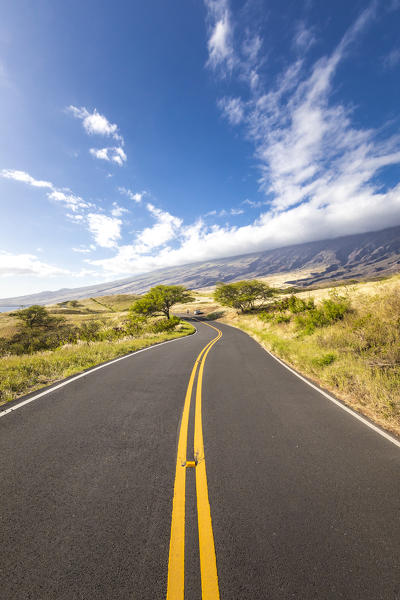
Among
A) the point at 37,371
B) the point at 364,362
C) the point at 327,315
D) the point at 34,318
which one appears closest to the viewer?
the point at 364,362

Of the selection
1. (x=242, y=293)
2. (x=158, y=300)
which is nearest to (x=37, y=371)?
(x=158, y=300)

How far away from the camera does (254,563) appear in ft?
6.82

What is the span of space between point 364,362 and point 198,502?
6138 millimetres

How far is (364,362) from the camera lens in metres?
6.52

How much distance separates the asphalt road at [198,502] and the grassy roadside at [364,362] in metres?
0.83

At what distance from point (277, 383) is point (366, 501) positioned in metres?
4.17

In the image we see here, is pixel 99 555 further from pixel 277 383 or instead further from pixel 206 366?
pixel 206 366

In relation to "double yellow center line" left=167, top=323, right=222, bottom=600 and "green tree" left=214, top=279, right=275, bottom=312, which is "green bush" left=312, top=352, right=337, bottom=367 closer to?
"double yellow center line" left=167, top=323, right=222, bottom=600

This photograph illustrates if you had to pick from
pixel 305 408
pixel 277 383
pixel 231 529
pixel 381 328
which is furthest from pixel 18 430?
pixel 381 328

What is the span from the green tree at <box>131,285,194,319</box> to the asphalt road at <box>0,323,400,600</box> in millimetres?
34691

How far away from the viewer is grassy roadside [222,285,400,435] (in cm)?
496

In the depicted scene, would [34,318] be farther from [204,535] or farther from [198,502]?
[204,535]

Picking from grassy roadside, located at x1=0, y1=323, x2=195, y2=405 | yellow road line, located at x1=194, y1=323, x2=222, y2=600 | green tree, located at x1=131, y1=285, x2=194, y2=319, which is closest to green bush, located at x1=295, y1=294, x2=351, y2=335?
grassy roadside, located at x1=0, y1=323, x2=195, y2=405

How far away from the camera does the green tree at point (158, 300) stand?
129ft
